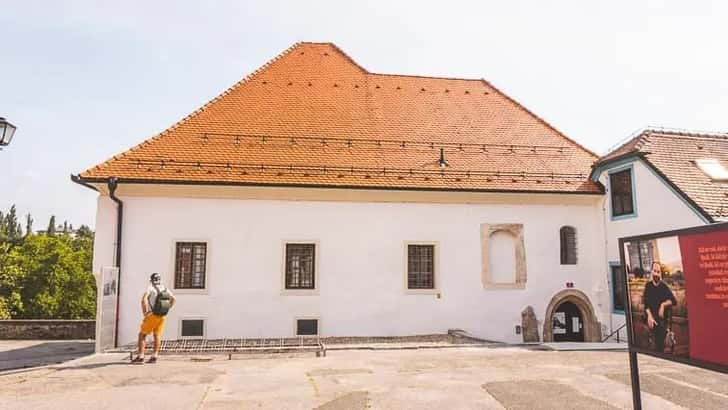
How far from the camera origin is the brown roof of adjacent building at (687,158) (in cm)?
1328

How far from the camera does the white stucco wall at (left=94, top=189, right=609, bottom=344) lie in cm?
1424

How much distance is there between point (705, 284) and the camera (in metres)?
5.07

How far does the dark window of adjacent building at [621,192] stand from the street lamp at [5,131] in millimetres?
15666

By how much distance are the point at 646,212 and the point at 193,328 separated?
13350mm

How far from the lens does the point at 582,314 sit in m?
16.2

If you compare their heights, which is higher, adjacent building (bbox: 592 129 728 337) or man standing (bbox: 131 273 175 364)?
adjacent building (bbox: 592 129 728 337)

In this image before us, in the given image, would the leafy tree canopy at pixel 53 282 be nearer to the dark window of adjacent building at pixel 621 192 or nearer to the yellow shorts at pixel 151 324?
the yellow shorts at pixel 151 324

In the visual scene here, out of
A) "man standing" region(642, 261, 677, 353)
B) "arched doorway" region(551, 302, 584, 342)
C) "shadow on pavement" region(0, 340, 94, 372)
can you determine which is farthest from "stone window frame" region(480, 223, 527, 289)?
"shadow on pavement" region(0, 340, 94, 372)

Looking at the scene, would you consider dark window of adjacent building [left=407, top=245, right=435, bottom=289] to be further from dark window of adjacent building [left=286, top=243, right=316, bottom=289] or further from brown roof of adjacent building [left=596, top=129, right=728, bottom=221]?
brown roof of adjacent building [left=596, top=129, right=728, bottom=221]

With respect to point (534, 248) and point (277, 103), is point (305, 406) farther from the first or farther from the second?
point (277, 103)

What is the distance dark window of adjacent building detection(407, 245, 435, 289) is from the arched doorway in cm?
428

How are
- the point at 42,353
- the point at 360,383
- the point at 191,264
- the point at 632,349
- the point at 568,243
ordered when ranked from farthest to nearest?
the point at 568,243 → the point at 191,264 → the point at 42,353 → the point at 360,383 → the point at 632,349

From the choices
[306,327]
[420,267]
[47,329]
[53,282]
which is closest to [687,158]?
[420,267]

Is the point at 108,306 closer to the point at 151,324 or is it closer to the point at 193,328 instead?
the point at 193,328
